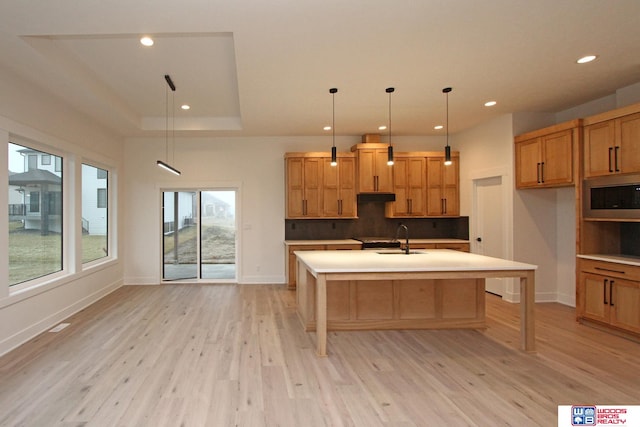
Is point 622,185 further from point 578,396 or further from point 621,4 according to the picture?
point 578,396

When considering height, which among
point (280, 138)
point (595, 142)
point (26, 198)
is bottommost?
point (26, 198)

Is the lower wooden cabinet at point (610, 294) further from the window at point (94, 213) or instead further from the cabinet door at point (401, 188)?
the window at point (94, 213)

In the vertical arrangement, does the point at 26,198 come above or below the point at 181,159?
below

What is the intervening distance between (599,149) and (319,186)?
402cm

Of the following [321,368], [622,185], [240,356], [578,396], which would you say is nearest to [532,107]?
[622,185]

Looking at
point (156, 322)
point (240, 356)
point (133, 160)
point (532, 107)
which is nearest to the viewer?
point (240, 356)

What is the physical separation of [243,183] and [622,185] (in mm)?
5614

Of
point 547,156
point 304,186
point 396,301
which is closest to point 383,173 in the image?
point 304,186

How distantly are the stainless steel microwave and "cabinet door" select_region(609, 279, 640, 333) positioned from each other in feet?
2.40

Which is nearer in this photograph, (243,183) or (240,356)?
(240,356)

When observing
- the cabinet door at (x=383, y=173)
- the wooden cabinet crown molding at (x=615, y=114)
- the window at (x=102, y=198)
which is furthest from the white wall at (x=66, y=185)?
the wooden cabinet crown molding at (x=615, y=114)

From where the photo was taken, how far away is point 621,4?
2.52 m

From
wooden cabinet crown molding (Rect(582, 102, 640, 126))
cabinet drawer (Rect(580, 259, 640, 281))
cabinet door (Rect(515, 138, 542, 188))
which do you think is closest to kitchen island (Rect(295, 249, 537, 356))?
cabinet drawer (Rect(580, 259, 640, 281))

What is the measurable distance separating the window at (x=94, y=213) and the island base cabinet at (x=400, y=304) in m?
3.68
